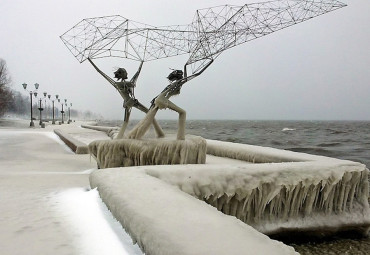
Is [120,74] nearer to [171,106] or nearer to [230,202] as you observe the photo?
[171,106]

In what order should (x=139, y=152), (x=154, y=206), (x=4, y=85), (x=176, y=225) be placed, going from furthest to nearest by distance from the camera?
1. (x=4, y=85)
2. (x=139, y=152)
3. (x=154, y=206)
4. (x=176, y=225)

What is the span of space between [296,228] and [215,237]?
3.87 metres

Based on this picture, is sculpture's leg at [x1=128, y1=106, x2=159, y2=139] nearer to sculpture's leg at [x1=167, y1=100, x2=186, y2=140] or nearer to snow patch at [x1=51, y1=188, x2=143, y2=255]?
sculpture's leg at [x1=167, y1=100, x2=186, y2=140]

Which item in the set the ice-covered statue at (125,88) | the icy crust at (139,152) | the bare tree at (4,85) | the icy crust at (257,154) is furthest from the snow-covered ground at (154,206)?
the bare tree at (4,85)

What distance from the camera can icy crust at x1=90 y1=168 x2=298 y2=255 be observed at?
94.6 inches

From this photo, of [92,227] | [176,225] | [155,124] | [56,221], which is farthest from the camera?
[155,124]

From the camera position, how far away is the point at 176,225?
9.11ft

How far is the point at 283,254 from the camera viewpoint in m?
2.34

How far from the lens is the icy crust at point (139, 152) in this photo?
7281 millimetres

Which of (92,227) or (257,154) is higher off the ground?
(257,154)

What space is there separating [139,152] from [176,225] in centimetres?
459

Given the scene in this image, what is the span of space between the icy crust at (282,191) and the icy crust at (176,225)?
1.04 m

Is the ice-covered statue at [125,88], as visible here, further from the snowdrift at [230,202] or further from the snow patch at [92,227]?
the snow patch at [92,227]

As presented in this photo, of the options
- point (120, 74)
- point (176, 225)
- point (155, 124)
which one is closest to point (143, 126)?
point (155, 124)
